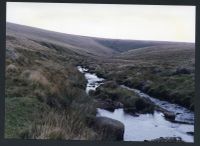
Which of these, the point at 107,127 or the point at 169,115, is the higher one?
the point at 169,115

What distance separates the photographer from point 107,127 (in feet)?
24.4

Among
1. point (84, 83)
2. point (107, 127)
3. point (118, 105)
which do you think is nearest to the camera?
point (107, 127)

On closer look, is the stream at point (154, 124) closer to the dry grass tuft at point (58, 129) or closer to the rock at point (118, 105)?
the rock at point (118, 105)

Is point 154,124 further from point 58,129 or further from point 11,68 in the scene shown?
point 11,68

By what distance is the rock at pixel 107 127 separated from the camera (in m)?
7.44

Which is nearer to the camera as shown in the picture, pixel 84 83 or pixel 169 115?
pixel 169 115

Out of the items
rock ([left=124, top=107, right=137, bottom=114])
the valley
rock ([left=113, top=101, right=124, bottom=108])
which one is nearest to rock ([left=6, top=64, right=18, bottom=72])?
the valley

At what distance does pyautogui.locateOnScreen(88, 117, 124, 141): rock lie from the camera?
744 centimetres

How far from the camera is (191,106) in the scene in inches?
292

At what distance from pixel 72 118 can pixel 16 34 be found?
1772mm

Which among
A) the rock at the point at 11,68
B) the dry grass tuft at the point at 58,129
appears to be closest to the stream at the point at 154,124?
the dry grass tuft at the point at 58,129

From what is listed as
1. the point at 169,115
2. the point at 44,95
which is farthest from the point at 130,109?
the point at 44,95

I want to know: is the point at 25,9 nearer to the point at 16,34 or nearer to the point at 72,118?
the point at 16,34

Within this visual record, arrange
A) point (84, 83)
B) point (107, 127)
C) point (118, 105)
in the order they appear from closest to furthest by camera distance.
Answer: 1. point (107, 127)
2. point (118, 105)
3. point (84, 83)
